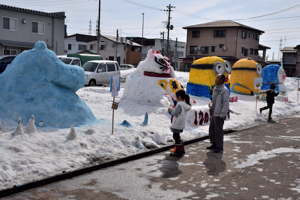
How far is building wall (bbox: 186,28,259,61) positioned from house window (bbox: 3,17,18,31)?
85.2 feet

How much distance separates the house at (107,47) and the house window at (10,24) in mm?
22008

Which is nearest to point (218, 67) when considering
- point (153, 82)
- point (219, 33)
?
point (153, 82)

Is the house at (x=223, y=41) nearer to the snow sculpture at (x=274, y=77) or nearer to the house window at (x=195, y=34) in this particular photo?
the house window at (x=195, y=34)

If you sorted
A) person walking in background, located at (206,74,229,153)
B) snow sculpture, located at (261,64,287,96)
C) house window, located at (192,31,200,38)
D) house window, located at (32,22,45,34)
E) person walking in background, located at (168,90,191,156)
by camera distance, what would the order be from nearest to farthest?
person walking in background, located at (168,90,191,156) → person walking in background, located at (206,74,229,153) → snow sculpture, located at (261,64,287,96) → house window, located at (32,22,45,34) → house window, located at (192,31,200,38)

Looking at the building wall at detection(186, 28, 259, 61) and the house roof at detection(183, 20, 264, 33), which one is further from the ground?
the house roof at detection(183, 20, 264, 33)

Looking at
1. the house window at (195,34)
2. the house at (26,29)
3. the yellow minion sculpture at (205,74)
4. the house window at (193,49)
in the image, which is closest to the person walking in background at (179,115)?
the yellow minion sculpture at (205,74)

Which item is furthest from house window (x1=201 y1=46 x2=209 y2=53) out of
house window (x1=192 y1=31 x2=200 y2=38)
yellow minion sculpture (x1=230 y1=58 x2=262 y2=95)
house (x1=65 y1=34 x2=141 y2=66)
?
yellow minion sculpture (x1=230 y1=58 x2=262 y2=95)

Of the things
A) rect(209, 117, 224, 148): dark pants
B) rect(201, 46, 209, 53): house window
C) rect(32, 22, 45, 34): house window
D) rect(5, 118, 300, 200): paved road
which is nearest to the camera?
rect(5, 118, 300, 200): paved road

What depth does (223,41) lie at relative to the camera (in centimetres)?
4456

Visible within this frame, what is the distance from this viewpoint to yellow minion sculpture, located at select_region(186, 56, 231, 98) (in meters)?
14.9

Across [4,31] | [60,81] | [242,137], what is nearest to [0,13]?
[4,31]

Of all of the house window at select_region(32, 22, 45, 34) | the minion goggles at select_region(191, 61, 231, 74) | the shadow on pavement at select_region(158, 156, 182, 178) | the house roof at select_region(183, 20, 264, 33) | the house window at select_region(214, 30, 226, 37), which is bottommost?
the shadow on pavement at select_region(158, 156, 182, 178)

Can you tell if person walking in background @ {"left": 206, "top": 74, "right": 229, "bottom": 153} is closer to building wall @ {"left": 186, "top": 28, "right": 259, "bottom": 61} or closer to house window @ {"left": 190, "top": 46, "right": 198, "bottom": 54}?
building wall @ {"left": 186, "top": 28, "right": 259, "bottom": 61}

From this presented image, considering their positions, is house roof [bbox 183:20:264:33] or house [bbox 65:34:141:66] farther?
house [bbox 65:34:141:66]
